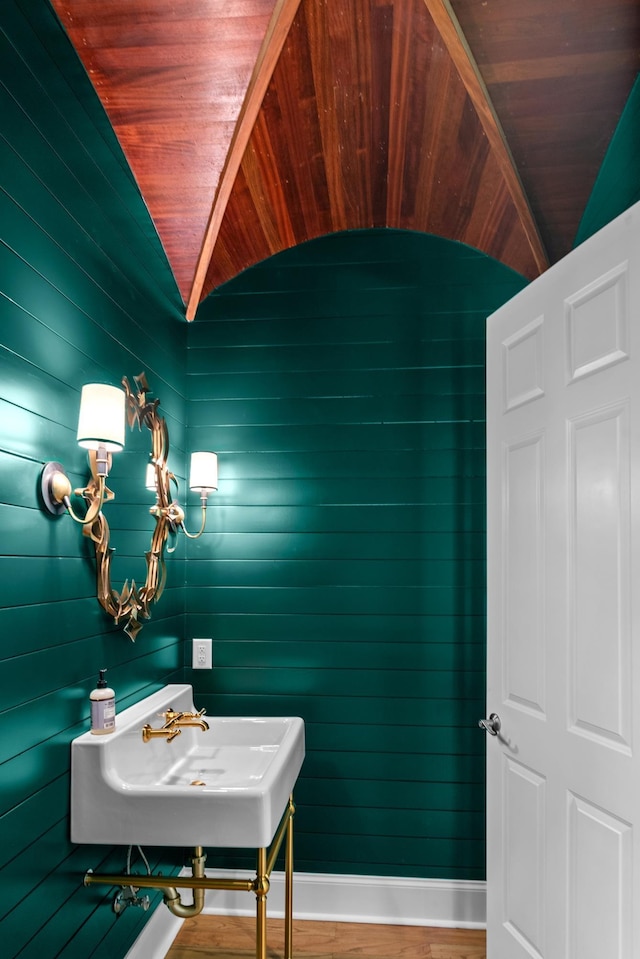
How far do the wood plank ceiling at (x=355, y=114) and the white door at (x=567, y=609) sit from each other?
0.55 meters

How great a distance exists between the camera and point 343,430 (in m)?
2.76

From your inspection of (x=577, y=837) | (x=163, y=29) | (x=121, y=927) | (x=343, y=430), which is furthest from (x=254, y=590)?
(x=163, y=29)

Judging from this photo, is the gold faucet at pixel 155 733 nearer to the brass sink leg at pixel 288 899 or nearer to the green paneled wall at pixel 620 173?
the brass sink leg at pixel 288 899

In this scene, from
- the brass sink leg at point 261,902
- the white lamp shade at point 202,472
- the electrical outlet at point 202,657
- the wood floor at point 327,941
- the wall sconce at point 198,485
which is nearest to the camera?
the brass sink leg at point 261,902

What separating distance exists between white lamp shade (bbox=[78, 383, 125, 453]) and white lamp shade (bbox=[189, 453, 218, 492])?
35.8 inches

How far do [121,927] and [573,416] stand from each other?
192 cm

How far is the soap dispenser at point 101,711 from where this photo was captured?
1757 millimetres

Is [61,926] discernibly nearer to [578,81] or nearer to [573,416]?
[573,416]

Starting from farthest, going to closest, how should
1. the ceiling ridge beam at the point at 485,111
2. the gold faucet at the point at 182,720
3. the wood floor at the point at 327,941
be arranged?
the wood floor at the point at 327,941, the gold faucet at the point at 182,720, the ceiling ridge beam at the point at 485,111

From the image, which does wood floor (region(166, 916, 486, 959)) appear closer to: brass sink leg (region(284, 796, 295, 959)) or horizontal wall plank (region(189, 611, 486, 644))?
brass sink leg (region(284, 796, 295, 959))

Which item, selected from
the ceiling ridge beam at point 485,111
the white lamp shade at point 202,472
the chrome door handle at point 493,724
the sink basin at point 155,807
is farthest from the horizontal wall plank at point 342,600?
the ceiling ridge beam at point 485,111

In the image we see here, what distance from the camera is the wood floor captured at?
7.76 ft

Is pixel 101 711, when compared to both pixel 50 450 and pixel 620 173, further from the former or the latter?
pixel 620 173

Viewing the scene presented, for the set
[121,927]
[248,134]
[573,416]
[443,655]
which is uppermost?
[248,134]
